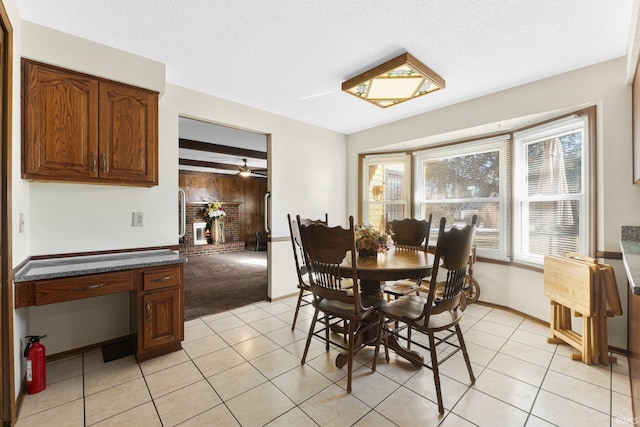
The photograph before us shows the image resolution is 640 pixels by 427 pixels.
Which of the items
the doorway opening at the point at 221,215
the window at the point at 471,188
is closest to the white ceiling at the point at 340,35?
the window at the point at 471,188

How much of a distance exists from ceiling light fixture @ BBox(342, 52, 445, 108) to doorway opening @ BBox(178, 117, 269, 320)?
5.89ft

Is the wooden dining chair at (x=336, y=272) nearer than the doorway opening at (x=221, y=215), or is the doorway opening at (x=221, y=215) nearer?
the wooden dining chair at (x=336, y=272)

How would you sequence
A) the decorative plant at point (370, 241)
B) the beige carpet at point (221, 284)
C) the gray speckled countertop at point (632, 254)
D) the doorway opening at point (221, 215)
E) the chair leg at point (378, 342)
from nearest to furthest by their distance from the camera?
the gray speckled countertop at point (632, 254), the chair leg at point (378, 342), the decorative plant at point (370, 241), the beige carpet at point (221, 284), the doorway opening at point (221, 215)

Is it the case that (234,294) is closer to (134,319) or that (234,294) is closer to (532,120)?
(134,319)

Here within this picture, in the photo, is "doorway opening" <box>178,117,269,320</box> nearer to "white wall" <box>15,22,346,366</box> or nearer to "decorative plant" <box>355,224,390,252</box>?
"white wall" <box>15,22,346,366</box>

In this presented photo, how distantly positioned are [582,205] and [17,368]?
463 centimetres

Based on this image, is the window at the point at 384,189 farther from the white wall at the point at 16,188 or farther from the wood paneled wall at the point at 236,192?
the wood paneled wall at the point at 236,192

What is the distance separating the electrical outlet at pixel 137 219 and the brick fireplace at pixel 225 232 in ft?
16.7

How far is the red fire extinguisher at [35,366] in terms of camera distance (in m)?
1.80

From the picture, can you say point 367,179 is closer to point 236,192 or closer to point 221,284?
point 221,284

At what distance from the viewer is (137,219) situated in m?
2.57

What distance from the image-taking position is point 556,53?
2.27 meters

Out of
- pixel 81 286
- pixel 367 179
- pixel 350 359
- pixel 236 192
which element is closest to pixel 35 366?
pixel 81 286

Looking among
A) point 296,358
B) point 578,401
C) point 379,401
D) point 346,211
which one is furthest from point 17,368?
point 346,211
